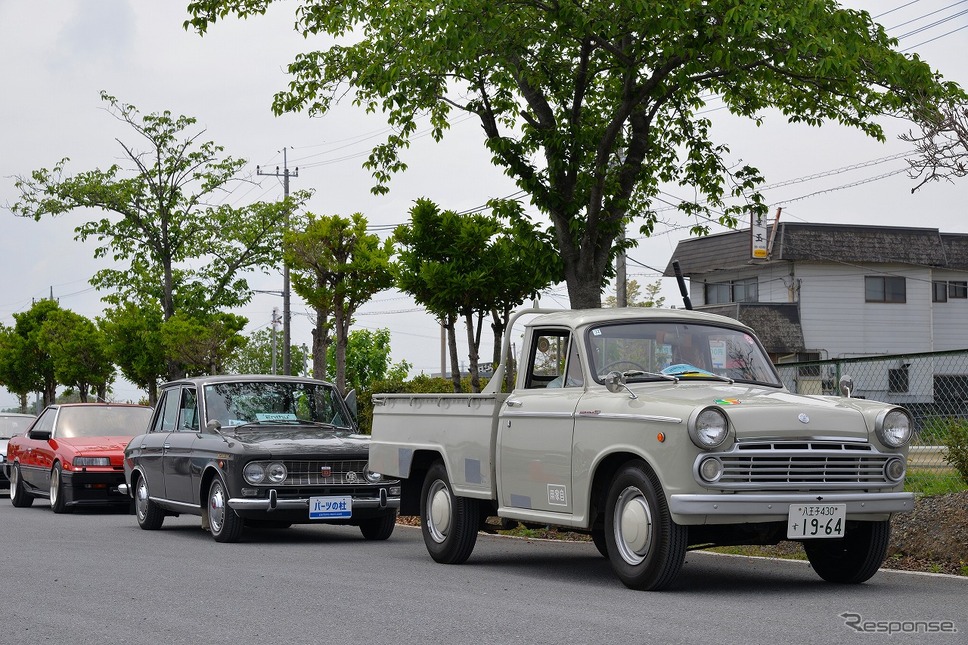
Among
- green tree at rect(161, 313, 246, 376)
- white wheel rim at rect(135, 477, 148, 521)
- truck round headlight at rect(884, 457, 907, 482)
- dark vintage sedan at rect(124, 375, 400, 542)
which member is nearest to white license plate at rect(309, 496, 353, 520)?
dark vintage sedan at rect(124, 375, 400, 542)

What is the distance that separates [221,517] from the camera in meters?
13.9

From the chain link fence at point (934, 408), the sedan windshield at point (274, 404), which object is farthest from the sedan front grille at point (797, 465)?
the sedan windshield at point (274, 404)

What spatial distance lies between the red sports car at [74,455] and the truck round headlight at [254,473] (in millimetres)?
6804

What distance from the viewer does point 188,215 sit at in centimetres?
3794

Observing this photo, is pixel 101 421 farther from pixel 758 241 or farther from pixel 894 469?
pixel 758 241

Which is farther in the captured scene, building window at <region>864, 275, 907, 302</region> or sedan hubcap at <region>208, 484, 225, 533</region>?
building window at <region>864, 275, 907, 302</region>

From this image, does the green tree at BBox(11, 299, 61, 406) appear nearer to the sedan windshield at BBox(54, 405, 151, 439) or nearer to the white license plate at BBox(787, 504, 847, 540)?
the sedan windshield at BBox(54, 405, 151, 439)

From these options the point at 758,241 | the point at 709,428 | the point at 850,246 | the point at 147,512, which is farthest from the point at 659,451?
the point at 850,246

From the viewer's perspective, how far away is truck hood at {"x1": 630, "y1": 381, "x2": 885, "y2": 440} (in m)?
8.58

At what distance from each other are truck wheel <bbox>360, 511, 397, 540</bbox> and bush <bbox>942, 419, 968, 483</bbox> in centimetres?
586

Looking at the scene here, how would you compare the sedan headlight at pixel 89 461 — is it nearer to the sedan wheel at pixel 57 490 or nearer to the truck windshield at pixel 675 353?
the sedan wheel at pixel 57 490

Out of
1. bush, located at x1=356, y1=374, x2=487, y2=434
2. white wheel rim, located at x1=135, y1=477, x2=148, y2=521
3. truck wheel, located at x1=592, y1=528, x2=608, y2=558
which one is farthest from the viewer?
bush, located at x1=356, y1=374, x2=487, y2=434

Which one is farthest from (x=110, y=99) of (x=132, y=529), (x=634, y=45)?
(x=634, y=45)

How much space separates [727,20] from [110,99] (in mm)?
28045
